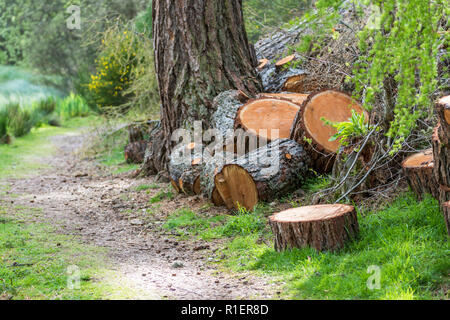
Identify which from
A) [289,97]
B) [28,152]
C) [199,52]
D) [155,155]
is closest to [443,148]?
[289,97]

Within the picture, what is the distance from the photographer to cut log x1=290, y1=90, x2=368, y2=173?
5121mm

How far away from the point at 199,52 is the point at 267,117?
1.32 metres

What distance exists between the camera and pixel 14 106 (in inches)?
511

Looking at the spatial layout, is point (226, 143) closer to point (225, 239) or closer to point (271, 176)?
point (271, 176)

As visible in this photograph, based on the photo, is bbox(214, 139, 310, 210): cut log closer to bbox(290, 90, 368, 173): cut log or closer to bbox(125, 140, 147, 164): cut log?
bbox(290, 90, 368, 173): cut log

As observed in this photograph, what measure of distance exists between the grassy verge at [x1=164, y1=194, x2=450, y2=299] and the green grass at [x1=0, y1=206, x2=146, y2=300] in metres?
0.98

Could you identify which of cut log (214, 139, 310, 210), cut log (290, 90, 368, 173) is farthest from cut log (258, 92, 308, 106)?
cut log (214, 139, 310, 210)

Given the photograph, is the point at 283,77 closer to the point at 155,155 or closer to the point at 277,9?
the point at 155,155

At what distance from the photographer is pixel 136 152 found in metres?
9.12

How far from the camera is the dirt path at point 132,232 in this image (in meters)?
3.45

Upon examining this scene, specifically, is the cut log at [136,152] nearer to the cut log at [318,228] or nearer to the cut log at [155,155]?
the cut log at [155,155]

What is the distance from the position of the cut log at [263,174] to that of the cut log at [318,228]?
4.00 feet

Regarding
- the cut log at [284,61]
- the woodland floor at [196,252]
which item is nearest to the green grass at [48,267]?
the woodland floor at [196,252]

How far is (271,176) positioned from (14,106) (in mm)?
10024
